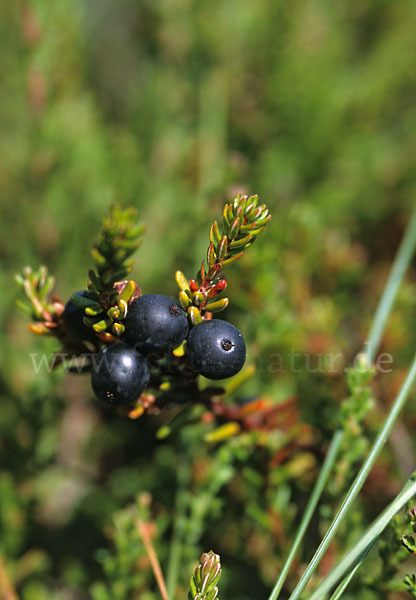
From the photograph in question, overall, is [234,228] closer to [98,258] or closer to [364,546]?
[98,258]

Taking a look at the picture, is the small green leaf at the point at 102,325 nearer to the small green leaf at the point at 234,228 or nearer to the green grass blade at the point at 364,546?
the small green leaf at the point at 234,228

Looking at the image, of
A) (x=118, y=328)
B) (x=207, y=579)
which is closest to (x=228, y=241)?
(x=118, y=328)

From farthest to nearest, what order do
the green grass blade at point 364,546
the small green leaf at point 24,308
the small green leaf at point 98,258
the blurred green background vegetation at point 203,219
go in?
the blurred green background vegetation at point 203,219, the small green leaf at point 24,308, the green grass blade at point 364,546, the small green leaf at point 98,258

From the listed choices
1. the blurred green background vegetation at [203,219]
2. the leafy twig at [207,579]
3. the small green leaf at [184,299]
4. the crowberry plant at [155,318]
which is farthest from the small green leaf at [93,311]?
the blurred green background vegetation at [203,219]

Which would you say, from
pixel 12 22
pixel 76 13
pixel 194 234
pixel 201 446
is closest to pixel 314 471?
pixel 201 446

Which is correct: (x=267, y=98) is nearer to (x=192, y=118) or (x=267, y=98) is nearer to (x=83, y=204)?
(x=192, y=118)

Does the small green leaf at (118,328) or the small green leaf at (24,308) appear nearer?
the small green leaf at (118,328)

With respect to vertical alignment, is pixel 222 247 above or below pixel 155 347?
above
